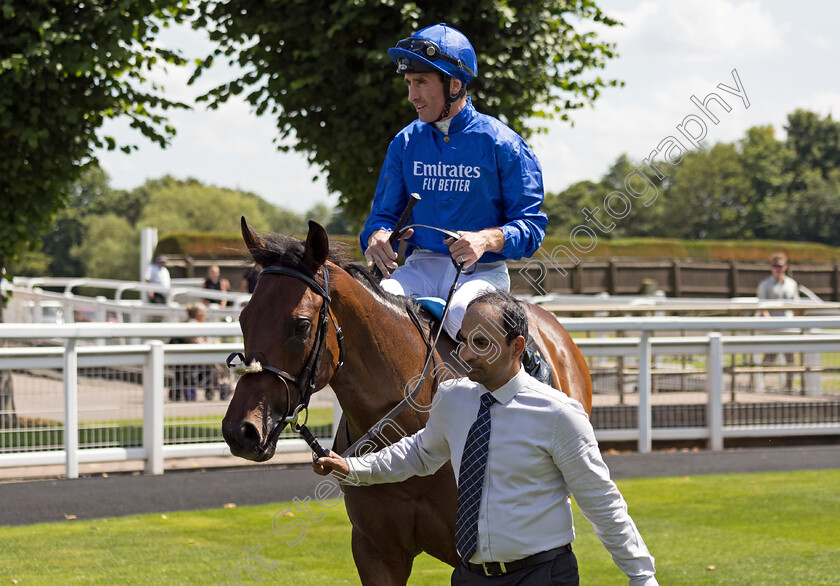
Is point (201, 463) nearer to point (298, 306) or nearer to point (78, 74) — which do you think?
point (78, 74)

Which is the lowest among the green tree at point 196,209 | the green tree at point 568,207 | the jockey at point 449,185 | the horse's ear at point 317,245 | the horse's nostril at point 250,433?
the horse's nostril at point 250,433

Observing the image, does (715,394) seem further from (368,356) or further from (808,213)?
(808,213)

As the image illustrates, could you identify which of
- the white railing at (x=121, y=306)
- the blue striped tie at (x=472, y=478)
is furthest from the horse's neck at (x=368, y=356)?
the white railing at (x=121, y=306)

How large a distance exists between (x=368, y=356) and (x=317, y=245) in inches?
18.9

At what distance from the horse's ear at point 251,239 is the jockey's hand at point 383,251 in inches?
26.7

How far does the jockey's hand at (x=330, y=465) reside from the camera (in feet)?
8.98

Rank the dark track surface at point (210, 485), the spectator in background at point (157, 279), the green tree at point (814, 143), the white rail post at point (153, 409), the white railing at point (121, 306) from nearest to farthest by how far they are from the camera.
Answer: the dark track surface at point (210, 485)
the white rail post at point (153, 409)
the white railing at point (121, 306)
the spectator in background at point (157, 279)
the green tree at point (814, 143)

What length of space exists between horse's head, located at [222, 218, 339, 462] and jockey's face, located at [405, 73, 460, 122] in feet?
2.93

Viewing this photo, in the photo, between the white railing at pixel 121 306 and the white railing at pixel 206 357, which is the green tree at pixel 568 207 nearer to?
the white railing at pixel 121 306

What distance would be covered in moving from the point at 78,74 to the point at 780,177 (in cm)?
6153

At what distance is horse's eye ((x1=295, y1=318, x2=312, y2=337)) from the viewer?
2.77 meters

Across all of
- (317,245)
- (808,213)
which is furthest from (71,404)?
(808,213)

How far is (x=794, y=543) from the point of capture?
5941 millimetres

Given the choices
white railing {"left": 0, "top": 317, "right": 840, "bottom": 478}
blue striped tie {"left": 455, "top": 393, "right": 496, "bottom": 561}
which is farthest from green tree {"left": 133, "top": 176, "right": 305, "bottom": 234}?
blue striped tie {"left": 455, "top": 393, "right": 496, "bottom": 561}
